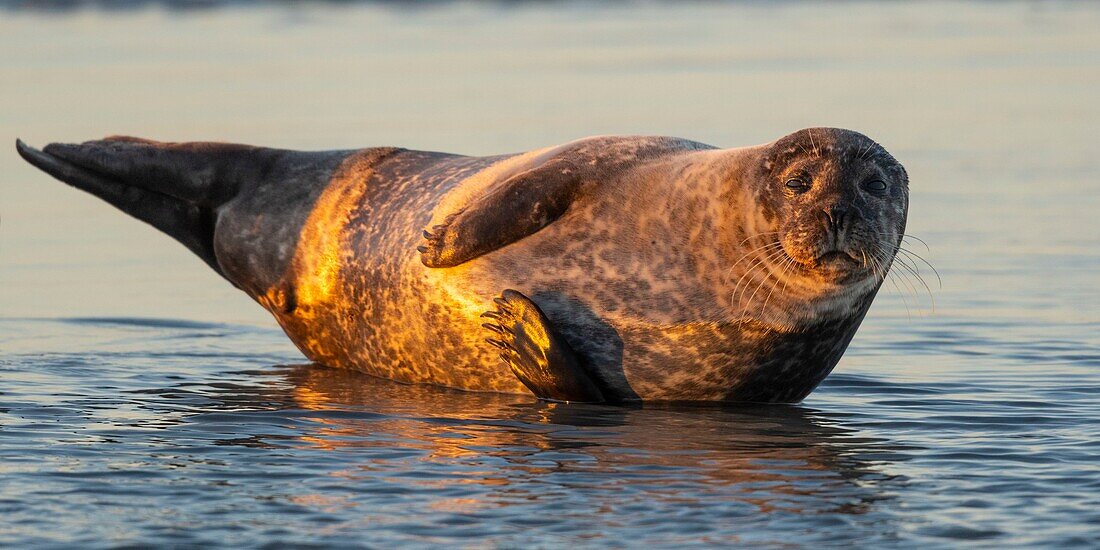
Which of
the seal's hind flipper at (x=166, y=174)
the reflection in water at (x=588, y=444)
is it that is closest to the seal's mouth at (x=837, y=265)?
the reflection in water at (x=588, y=444)

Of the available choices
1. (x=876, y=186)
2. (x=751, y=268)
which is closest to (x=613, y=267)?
(x=751, y=268)

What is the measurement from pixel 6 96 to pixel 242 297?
9047mm

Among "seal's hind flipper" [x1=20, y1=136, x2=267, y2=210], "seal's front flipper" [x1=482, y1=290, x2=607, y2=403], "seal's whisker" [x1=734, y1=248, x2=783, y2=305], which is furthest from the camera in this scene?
"seal's hind flipper" [x1=20, y1=136, x2=267, y2=210]

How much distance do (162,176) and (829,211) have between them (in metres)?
3.86

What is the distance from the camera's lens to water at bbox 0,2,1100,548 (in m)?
6.58

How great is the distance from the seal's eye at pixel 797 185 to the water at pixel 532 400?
3.36 feet

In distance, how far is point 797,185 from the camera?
26.3 feet

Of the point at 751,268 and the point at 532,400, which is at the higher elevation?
the point at 751,268

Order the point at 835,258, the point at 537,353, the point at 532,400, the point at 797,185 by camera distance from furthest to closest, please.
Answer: the point at 532,400 → the point at 537,353 → the point at 797,185 → the point at 835,258

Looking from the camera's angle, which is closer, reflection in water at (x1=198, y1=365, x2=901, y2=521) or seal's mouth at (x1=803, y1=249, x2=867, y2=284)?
reflection in water at (x1=198, y1=365, x2=901, y2=521)

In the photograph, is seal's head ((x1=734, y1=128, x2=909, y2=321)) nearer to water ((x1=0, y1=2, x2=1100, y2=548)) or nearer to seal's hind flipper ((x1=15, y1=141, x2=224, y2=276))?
water ((x1=0, y1=2, x2=1100, y2=548))

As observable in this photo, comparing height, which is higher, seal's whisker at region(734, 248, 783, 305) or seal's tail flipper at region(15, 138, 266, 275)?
seal's tail flipper at region(15, 138, 266, 275)

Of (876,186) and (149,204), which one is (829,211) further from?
(149,204)

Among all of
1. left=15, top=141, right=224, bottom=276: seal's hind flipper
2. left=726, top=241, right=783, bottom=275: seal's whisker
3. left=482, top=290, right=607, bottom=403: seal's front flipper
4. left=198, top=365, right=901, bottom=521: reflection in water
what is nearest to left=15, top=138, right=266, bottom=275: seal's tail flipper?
left=15, top=141, right=224, bottom=276: seal's hind flipper
